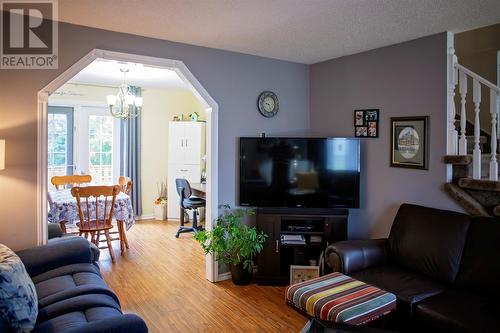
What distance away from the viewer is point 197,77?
12.7 ft

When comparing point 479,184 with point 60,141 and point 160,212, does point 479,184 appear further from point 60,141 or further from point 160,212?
point 60,141

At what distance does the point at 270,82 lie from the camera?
4398mm

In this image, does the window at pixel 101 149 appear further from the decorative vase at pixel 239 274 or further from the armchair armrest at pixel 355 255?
the armchair armrest at pixel 355 255

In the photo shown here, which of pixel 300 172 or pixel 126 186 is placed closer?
pixel 300 172

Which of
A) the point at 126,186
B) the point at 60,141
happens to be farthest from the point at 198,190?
the point at 60,141

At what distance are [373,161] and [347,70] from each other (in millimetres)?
1097

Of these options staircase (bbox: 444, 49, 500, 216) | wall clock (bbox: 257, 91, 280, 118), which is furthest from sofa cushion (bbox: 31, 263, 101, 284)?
staircase (bbox: 444, 49, 500, 216)

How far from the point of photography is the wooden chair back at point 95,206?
440 centimetres

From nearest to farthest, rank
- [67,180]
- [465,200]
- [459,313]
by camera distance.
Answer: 1. [459,313]
2. [465,200]
3. [67,180]

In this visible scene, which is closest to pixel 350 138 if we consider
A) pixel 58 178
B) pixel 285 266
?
pixel 285 266

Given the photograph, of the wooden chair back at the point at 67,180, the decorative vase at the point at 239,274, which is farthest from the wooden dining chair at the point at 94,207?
the decorative vase at the point at 239,274

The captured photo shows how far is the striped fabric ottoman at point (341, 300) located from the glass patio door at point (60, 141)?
5.24m

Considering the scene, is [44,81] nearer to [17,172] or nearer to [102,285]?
[17,172]

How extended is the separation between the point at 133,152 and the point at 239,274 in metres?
3.92
